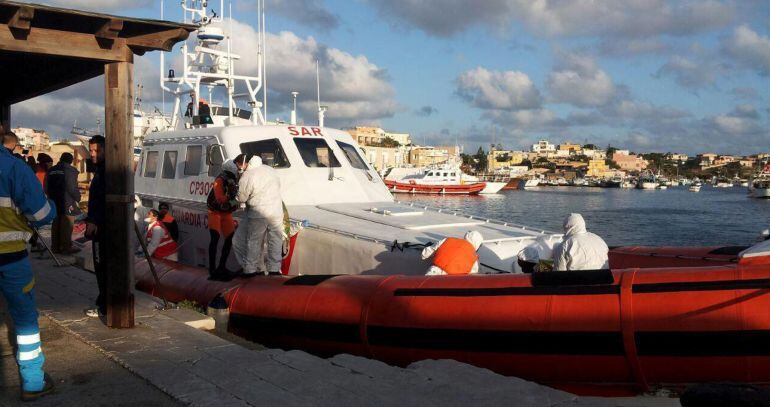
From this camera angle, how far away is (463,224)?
826 cm

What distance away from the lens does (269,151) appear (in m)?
9.34

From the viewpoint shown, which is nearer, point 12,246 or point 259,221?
point 12,246

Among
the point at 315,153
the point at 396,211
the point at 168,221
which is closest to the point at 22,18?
the point at 396,211

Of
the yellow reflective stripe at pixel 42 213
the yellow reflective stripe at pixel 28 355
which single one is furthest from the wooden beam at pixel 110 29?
the yellow reflective stripe at pixel 28 355

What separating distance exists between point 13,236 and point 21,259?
0.14m

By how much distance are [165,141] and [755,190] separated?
76.7m

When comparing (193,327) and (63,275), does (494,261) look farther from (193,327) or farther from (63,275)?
(63,275)

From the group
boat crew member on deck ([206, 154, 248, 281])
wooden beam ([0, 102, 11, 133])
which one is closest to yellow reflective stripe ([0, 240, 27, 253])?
boat crew member on deck ([206, 154, 248, 281])

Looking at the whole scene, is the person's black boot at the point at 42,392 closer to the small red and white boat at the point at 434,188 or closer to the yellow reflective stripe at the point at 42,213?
the yellow reflective stripe at the point at 42,213

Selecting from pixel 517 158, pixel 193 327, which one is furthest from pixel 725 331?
pixel 517 158

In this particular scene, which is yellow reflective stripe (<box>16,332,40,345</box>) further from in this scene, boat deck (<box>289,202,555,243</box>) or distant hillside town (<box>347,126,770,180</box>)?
distant hillside town (<box>347,126,770,180</box>)

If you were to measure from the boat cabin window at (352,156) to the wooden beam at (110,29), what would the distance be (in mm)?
5294

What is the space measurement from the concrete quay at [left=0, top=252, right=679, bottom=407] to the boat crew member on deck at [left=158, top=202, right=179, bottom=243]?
456 centimetres

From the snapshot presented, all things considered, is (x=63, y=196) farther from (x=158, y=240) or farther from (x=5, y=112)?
(x=158, y=240)
